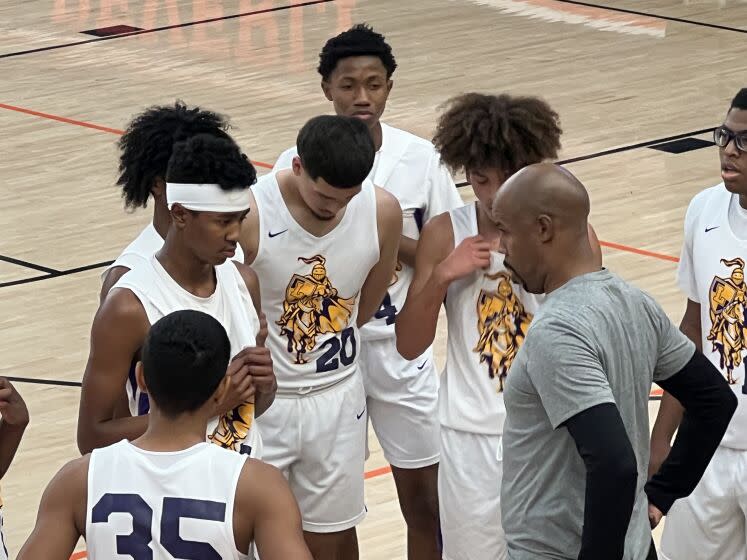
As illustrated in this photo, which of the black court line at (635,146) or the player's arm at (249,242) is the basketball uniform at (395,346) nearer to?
the player's arm at (249,242)

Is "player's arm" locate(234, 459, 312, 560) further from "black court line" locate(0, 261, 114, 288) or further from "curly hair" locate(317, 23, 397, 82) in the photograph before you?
"black court line" locate(0, 261, 114, 288)

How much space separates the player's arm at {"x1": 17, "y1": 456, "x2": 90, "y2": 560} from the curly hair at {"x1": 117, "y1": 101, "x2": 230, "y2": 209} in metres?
1.32

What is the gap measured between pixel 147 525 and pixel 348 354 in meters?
1.83

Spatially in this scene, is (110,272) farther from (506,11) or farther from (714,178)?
(506,11)

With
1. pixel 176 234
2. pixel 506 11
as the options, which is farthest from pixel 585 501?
pixel 506 11

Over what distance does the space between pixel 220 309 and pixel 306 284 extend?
2.27ft

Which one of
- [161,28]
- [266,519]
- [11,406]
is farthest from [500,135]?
[161,28]

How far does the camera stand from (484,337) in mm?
4785

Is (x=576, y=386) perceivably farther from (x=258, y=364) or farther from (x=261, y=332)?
(x=261, y=332)

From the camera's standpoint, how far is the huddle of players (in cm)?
339

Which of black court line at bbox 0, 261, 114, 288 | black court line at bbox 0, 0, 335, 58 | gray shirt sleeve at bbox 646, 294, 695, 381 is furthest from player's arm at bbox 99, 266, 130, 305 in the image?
black court line at bbox 0, 0, 335, 58

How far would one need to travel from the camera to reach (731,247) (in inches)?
189

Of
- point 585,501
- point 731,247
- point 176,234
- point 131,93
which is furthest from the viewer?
point 131,93

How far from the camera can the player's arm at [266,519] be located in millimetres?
3328
